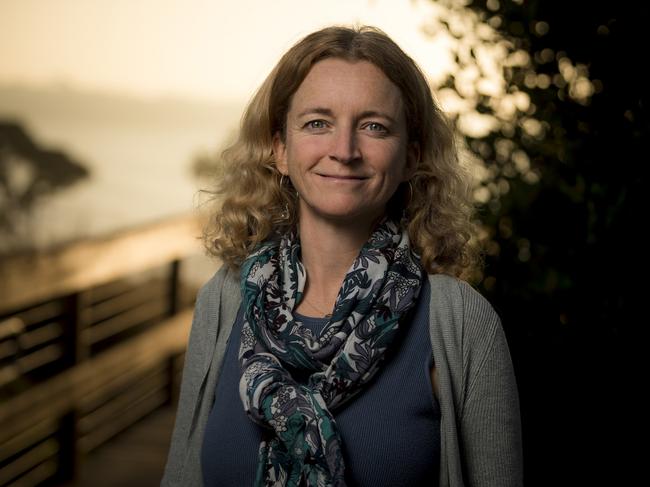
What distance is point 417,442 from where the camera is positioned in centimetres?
144

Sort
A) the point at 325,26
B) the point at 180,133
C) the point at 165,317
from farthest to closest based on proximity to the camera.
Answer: the point at 165,317
the point at 180,133
the point at 325,26

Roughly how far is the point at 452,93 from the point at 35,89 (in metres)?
1.90

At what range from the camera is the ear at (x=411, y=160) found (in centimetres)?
161

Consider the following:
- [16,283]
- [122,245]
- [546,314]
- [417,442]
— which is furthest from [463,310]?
[122,245]

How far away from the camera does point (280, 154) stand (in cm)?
168

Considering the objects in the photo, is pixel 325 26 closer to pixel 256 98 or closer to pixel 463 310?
pixel 256 98

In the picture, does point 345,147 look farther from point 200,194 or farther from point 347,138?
point 200,194

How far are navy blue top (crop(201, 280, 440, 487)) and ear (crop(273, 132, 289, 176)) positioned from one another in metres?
0.31

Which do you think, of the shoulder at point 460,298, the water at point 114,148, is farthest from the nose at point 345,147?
the water at point 114,148

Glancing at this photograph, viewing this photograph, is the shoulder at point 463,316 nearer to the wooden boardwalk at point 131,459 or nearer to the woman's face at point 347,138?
the woman's face at point 347,138

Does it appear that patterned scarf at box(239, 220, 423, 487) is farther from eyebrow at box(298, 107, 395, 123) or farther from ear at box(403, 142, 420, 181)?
eyebrow at box(298, 107, 395, 123)

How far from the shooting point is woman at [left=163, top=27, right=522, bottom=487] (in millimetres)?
1452

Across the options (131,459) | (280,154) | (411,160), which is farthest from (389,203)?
(131,459)

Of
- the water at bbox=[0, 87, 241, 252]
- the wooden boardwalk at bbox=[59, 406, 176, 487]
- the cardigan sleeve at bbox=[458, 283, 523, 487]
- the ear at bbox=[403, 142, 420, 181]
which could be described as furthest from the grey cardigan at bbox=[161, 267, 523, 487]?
the wooden boardwalk at bbox=[59, 406, 176, 487]
